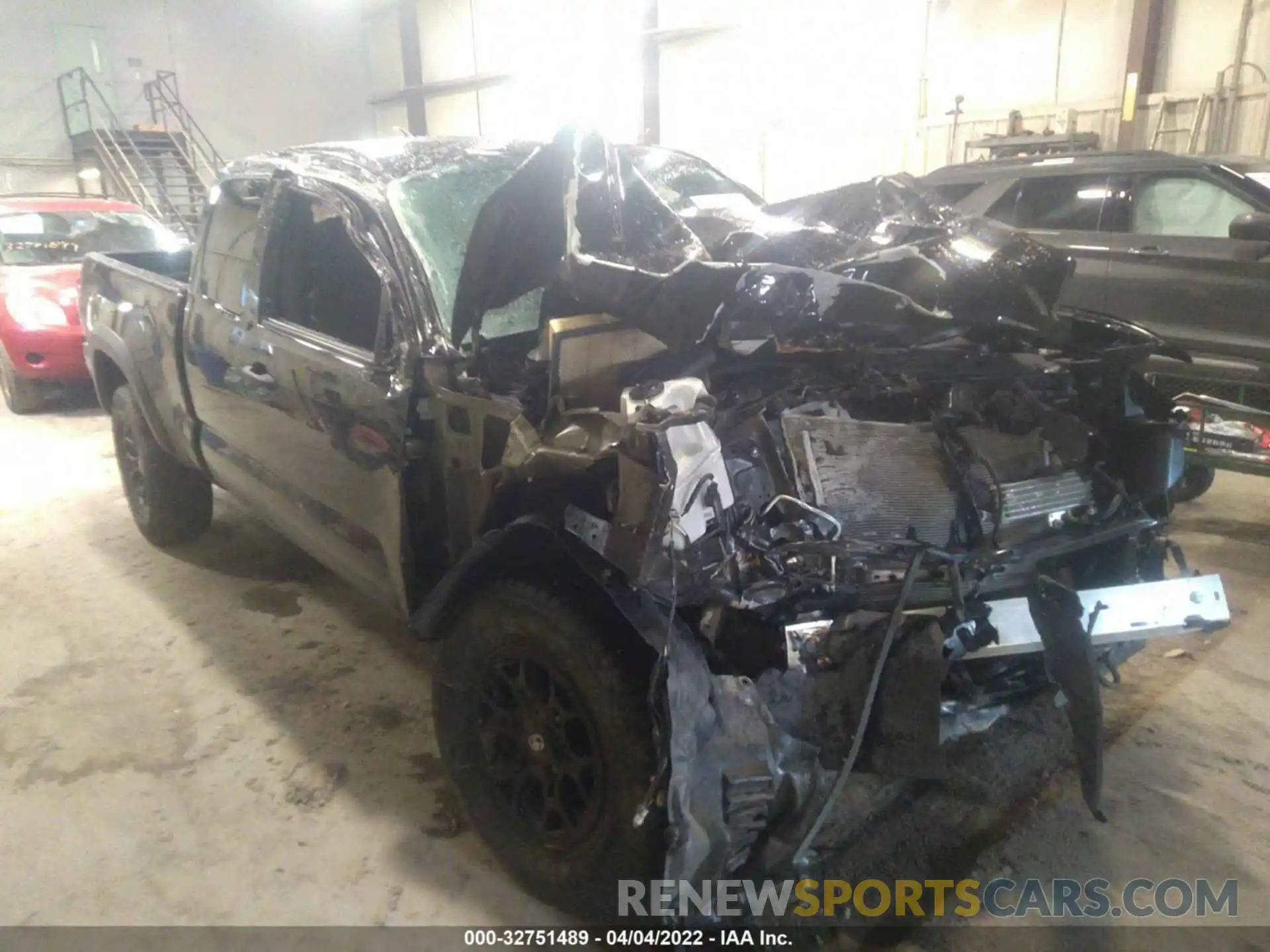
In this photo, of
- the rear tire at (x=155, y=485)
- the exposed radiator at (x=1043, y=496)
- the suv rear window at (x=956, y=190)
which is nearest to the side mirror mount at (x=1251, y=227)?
the suv rear window at (x=956, y=190)

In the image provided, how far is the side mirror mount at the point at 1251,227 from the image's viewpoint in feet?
14.4

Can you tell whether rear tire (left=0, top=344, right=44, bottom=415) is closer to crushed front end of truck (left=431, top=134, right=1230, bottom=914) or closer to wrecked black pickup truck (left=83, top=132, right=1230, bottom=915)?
wrecked black pickup truck (left=83, top=132, right=1230, bottom=915)

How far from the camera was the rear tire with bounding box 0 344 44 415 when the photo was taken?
7.11m

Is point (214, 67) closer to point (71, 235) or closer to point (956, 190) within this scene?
point (71, 235)

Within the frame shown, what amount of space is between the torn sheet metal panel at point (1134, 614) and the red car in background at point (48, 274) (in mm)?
6797

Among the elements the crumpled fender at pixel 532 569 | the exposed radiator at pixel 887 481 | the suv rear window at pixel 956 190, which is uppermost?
the suv rear window at pixel 956 190

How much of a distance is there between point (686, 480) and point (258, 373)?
74.9 inches

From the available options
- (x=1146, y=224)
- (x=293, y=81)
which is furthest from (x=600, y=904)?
(x=293, y=81)

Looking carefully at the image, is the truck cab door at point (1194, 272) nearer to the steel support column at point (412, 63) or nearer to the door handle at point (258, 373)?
the door handle at point (258, 373)

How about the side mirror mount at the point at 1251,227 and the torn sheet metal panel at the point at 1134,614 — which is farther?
the side mirror mount at the point at 1251,227

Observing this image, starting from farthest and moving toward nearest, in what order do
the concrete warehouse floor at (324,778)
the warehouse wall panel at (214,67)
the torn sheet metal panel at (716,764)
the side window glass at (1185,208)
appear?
1. the warehouse wall panel at (214,67)
2. the side window glass at (1185,208)
3. the concrete warehouse floor at (324,778)
4. the torn sheet metal panel at (716,764)

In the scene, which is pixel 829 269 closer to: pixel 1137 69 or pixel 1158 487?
pixel 1158 487

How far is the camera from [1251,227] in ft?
14.4

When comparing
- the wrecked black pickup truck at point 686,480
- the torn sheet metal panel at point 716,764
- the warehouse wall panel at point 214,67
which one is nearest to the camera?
the torn sheet metal panel at point 716,764
